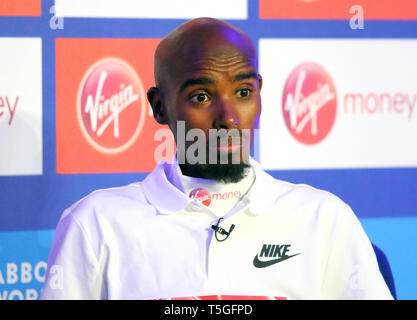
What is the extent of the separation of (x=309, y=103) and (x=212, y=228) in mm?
799

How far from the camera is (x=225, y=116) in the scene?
5.09 feet

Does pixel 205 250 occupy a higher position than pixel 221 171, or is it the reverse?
pixel 221 171

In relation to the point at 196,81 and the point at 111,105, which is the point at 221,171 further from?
the point at 111,105

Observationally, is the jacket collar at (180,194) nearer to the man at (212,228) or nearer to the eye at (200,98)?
the man at (212,228)

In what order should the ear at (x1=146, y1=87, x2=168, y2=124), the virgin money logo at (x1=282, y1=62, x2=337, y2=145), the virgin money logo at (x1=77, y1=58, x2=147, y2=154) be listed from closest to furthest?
the ear at (x1=146, y1=87, x2=168, y2=124) → the virgin money logo at (x1=77, y1=58, x2=147, y2=154) → the virgin money logo at (x1=282, y1=62, x2=337, y2=145)

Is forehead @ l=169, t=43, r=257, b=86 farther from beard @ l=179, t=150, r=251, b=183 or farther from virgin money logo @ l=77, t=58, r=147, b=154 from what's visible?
virgin money logo @ l=77, t=58, r=147, b=154

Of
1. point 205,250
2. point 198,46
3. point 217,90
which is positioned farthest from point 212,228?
point 198,46

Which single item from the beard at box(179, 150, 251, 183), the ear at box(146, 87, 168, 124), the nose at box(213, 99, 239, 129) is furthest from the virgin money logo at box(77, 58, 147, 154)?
the nose at box(213, 99, 239, 129)

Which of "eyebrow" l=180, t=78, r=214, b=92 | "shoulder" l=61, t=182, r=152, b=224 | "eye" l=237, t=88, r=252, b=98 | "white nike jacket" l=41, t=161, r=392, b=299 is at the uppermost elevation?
"eyebrow" l=180, t=78, r=214, b=92

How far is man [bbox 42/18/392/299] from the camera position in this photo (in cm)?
155

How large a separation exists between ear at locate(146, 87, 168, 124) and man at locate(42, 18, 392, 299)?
6cm

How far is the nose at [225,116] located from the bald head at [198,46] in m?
0.13

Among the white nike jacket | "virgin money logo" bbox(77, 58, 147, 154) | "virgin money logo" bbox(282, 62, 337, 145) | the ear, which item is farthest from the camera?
"virgin money logo" bbox(282, 62, 337, 145)

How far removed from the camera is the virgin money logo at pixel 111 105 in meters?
2.04
